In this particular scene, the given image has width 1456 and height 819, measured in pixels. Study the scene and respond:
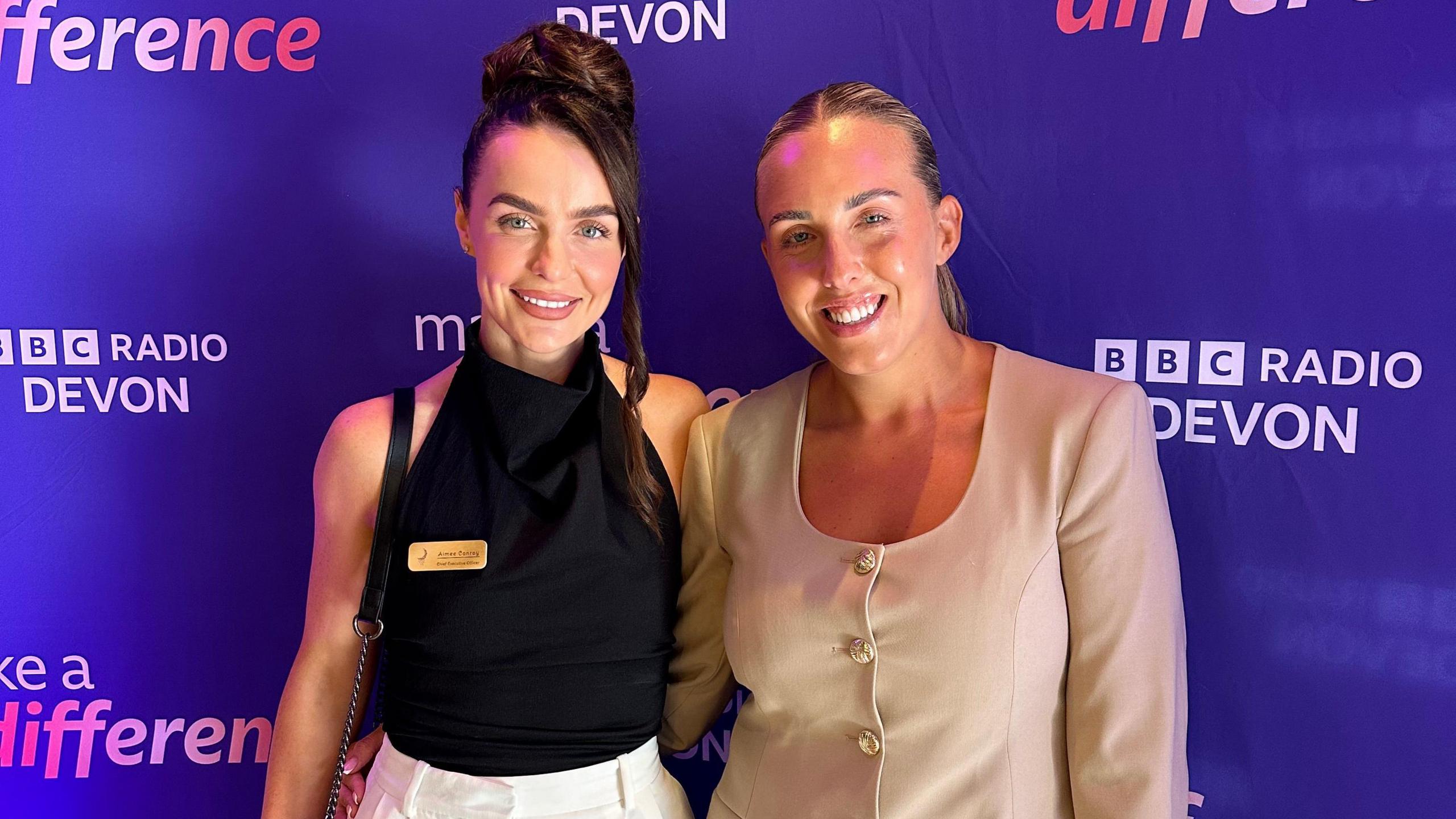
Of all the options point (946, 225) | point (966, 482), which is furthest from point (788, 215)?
point (966, 482)

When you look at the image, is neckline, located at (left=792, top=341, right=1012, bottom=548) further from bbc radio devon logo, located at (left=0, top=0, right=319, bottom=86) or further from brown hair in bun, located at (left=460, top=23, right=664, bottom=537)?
bbc radio devon logo, located at (left=0, top=0, right=319, bottom=86)

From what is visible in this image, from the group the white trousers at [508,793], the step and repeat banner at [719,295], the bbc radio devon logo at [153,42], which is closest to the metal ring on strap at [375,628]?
Answer: the white trousers at [508,793]

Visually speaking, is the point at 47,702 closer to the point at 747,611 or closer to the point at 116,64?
the point at 116,64

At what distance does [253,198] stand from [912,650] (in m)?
1.76

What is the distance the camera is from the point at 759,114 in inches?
81.6

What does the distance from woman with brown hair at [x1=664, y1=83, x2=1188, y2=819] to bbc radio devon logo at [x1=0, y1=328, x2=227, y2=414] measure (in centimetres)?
139

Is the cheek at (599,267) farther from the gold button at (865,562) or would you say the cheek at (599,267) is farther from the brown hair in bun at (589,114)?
the gold button at (865,562)

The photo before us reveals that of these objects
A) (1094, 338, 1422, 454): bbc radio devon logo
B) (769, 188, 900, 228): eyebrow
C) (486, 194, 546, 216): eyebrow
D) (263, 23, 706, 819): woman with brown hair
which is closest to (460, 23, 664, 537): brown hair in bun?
(263, 23, 706, 819): woman with brown hair

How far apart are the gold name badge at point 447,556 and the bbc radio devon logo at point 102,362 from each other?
3.11ft

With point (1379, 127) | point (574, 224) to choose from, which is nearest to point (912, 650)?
point (574, 224)

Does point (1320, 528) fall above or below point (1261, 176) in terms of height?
below

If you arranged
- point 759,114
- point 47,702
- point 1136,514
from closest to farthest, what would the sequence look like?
point 1136,514 < point 759,114 < point 47,702

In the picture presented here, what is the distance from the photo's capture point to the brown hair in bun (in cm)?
165

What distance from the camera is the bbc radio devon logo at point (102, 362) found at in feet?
7.27
